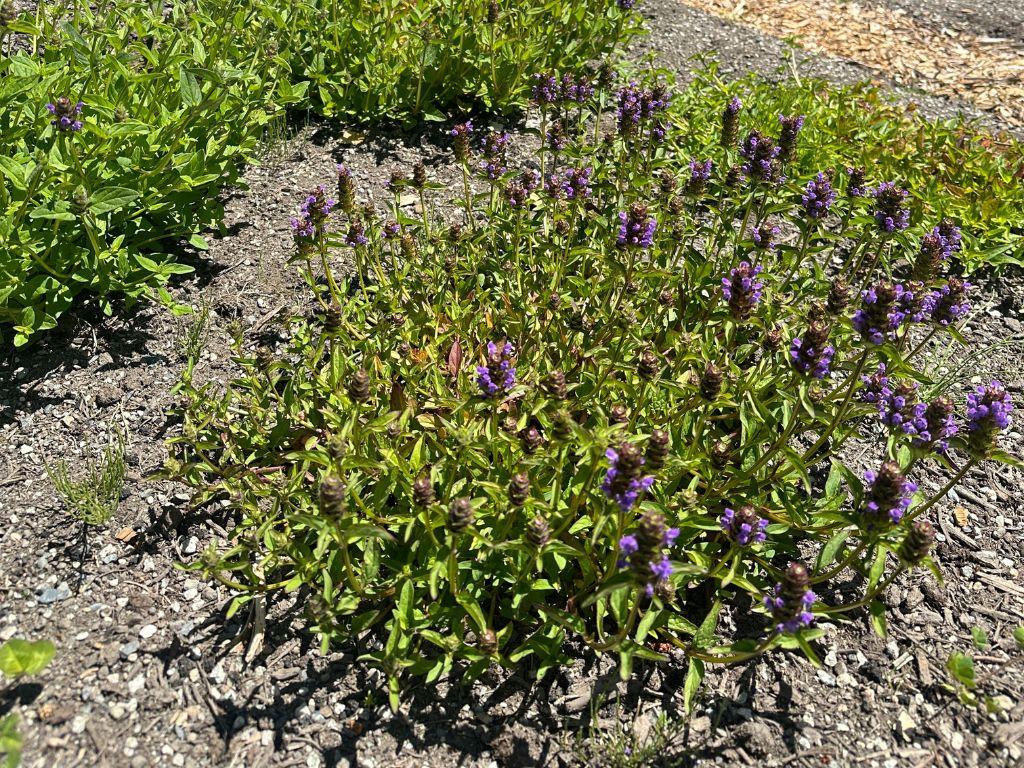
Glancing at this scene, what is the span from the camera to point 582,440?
2.78 m

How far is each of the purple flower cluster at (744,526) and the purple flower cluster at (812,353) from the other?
555 millimetres

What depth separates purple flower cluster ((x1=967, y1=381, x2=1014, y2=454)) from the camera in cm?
Result: 278

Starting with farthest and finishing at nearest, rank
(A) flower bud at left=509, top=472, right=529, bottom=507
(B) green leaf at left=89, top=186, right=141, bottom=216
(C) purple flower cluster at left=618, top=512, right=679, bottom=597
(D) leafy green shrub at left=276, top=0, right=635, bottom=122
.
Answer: (D) leafy green shrub at left=276, top=0, right=635, bottom=122 < (B) green leaf at left=89, top=186, right=141, bottom=216 < (A) flower bud at left=509, top=472, right=529, bottom=507 < (C) purple flower cluster at left=618, top=512, right=679, bottom=597

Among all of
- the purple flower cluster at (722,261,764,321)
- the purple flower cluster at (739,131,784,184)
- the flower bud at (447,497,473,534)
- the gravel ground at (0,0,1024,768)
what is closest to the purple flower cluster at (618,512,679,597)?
the flower bud at (447,497,473,534)

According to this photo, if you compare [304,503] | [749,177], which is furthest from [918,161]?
[304,503]

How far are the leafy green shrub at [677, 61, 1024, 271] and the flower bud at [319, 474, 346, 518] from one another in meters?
4.35

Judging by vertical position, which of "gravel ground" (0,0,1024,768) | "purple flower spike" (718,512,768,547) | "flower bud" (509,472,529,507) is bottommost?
"gravel ground" (0,0,1024,768)

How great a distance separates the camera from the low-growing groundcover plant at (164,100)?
3.88 meters

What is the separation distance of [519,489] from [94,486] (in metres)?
2.05

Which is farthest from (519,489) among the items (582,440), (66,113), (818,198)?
(66,113)

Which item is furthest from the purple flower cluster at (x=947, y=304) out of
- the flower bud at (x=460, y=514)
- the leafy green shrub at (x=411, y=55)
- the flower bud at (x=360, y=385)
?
the leafy green shrub at (x=411, y=55)

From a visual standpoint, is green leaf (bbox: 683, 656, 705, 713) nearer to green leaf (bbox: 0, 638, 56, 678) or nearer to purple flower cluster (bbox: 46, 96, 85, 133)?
green leaf (bbox: 0, 638, 56, 678)

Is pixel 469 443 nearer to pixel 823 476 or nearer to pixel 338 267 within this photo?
pixel 823 476

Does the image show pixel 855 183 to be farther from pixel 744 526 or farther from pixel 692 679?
pixel 692 679
